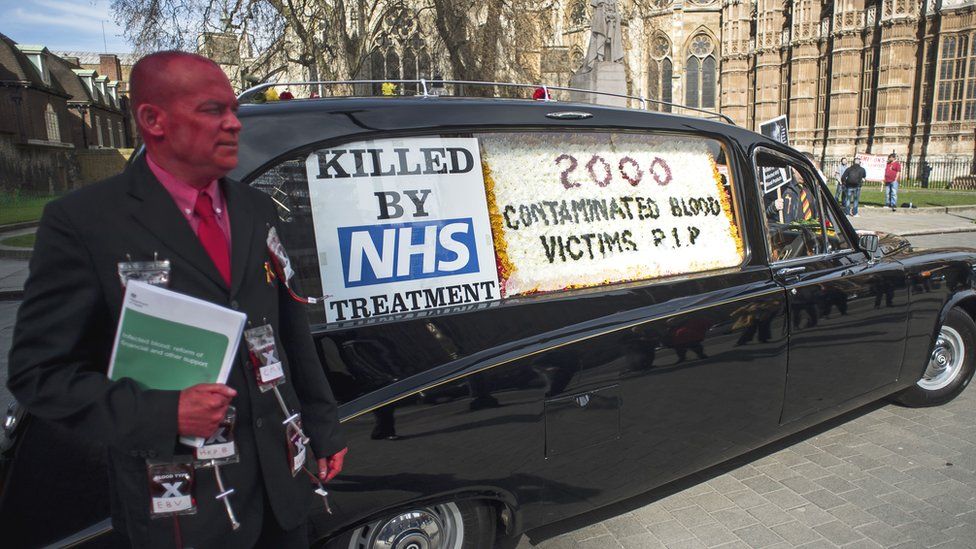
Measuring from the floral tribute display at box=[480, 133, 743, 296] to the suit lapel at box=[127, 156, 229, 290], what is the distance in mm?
1286

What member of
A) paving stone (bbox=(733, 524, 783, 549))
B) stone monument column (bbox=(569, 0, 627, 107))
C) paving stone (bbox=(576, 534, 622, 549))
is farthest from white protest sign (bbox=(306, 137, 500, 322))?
stone monument column (bbox=(569, 0, 627, 107))

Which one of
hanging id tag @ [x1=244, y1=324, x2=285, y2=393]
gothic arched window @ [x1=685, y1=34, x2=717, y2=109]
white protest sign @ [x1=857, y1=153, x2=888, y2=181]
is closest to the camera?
hanging id tag @ [x1=244, y1=324, x2=285, y2=393]

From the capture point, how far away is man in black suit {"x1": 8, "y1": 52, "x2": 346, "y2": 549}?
1.24 meters

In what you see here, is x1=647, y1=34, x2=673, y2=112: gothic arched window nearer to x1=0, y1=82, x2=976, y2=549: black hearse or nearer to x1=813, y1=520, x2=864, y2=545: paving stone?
x1=0, y1=82, x2=976, y2=549: black hearse

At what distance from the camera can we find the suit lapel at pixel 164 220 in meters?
1.34

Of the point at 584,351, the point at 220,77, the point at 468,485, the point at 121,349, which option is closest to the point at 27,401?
the point at 121,349

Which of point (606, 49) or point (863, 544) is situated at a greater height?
point (606, 49)

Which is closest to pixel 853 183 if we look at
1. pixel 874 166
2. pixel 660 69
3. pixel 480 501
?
pixel 874 166

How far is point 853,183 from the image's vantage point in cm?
1789

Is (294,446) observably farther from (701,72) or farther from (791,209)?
(701,72)

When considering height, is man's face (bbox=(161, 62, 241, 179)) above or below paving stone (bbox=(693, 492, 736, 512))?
above

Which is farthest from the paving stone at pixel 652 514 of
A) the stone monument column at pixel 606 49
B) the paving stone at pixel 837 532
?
the stone monument column at pixel 606 49

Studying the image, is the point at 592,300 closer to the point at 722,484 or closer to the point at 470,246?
the point at 470,246

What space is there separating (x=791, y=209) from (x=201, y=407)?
11.3ft
